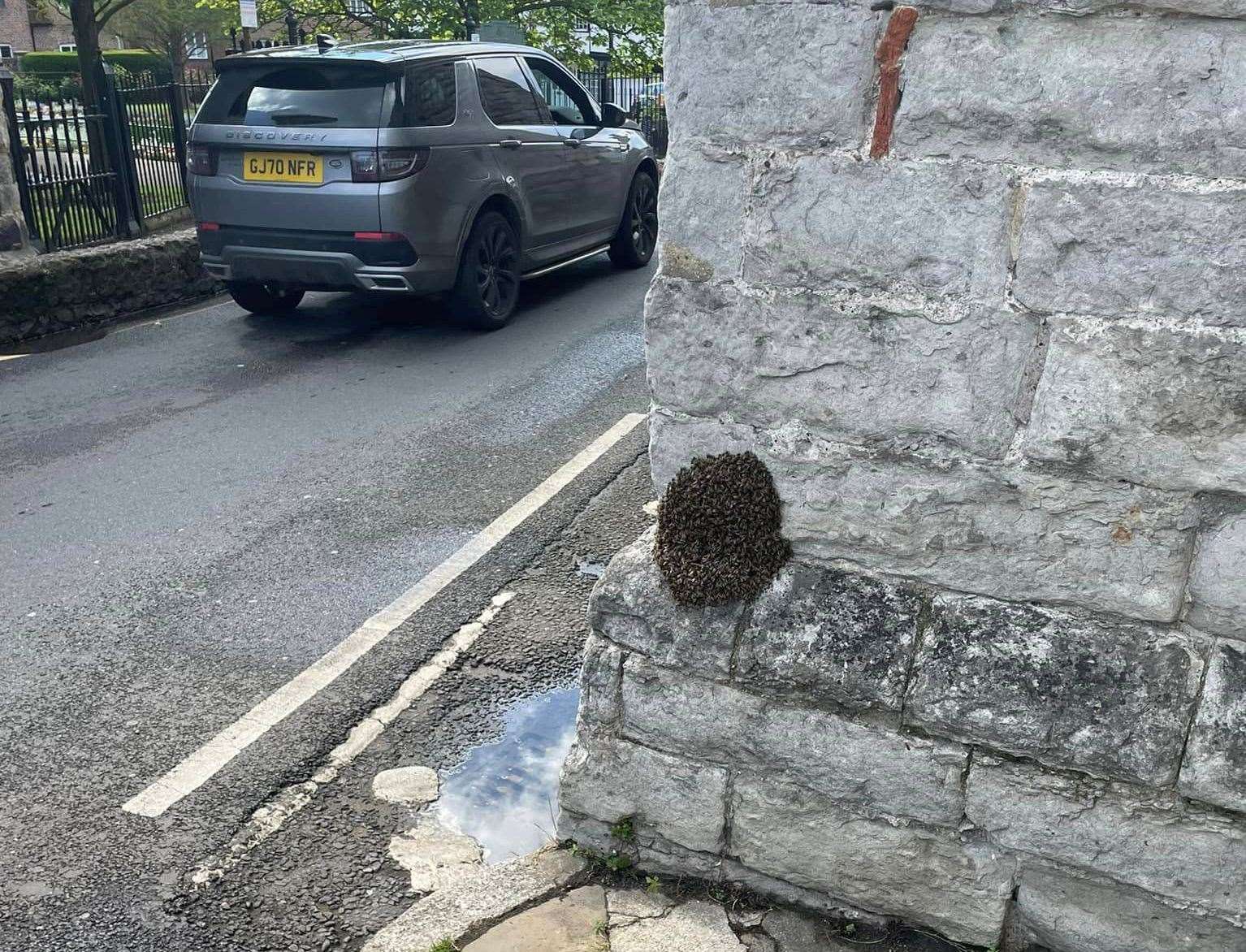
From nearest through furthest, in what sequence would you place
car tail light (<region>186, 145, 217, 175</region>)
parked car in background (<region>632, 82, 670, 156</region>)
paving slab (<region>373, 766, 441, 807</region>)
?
paving slab (<region>373, 766, 441, 807</region>)
car tail light (<region>186, 145, 217, 175</region>)
parked car in background (<region>632, 82, 670, 156</region>)

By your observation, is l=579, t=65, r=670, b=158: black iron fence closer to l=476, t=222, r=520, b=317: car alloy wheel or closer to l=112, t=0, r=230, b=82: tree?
l=476, t=222, r=520, b=317: car alloy wheel

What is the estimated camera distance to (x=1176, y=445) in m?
2.17

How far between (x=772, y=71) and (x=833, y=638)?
3.85 ft

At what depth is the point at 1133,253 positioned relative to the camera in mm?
Result: 2100

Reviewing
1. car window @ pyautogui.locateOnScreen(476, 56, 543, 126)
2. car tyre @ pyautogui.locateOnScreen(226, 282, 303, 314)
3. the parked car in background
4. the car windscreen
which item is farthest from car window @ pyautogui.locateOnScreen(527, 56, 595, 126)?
the parked car in background

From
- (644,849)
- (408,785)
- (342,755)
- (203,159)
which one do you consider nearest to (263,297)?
(203,159)

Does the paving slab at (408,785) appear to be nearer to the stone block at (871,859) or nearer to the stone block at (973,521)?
the stone block at (871,859)

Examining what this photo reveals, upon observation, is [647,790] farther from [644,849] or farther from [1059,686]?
[1059,686]

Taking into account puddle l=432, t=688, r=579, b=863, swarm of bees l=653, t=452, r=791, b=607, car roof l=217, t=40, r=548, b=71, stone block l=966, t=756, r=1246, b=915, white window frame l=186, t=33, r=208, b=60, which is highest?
white window frame l=186, t=33, r=208, b=60

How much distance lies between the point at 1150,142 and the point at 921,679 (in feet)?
3.69

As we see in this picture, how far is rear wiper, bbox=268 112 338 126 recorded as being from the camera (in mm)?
7641

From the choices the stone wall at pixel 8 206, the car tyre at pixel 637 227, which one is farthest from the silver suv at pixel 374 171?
the stone wall at pixel 8 206

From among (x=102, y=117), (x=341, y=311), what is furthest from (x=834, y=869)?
(x=102, y=117)

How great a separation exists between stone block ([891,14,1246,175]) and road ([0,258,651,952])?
2238mm
